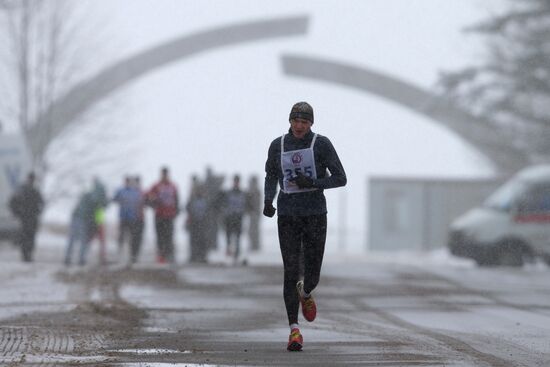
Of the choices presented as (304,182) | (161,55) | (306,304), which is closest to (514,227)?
(306,304)

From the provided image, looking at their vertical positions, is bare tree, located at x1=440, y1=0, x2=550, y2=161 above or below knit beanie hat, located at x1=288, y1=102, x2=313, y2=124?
above

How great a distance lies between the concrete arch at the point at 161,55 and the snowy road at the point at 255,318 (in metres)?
26.2

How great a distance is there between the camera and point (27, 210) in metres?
26.4

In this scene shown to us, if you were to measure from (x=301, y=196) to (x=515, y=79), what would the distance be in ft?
126

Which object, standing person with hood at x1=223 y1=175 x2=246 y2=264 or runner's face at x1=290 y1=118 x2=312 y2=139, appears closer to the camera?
runner's face at x1=290 y1=118 x2=312 y2=139

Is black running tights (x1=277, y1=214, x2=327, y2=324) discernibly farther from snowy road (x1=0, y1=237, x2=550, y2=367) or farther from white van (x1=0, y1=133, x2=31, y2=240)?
white van (x1=0, y1=133, x2=31, y2=240)

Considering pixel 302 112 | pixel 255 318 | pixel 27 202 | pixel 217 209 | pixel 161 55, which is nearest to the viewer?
pixel 302 112

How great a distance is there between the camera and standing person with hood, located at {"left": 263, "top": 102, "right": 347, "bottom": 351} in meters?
9.35

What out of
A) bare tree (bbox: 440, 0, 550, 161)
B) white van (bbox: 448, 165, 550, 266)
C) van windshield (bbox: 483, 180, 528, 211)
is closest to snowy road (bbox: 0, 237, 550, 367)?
white van (bbox: 448, 165, 550, 266)

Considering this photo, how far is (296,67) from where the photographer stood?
58188 millimetres

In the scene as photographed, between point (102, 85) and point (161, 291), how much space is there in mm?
33367

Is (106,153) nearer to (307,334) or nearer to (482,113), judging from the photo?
(482,113)

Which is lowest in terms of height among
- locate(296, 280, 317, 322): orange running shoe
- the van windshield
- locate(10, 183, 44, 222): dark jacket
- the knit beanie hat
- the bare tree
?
locate(296, 280, 317, 322): orange running shoe

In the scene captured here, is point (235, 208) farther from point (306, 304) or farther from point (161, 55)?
point (161, 55)
